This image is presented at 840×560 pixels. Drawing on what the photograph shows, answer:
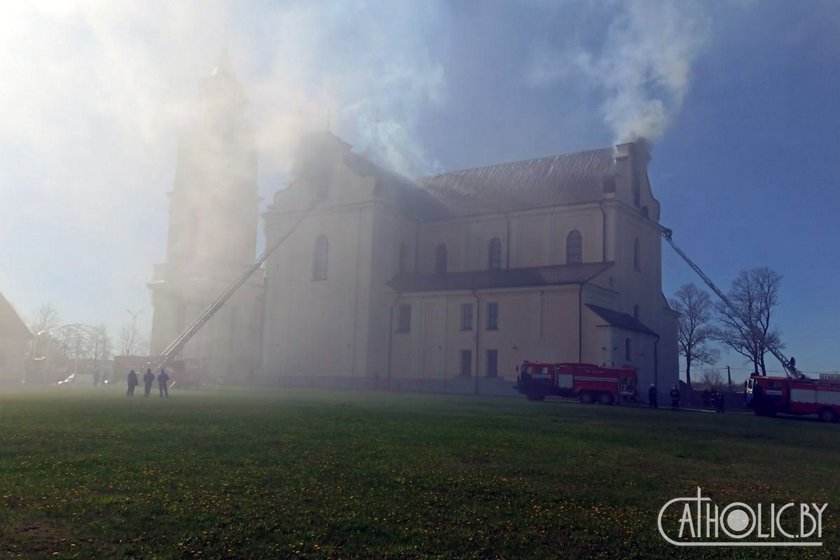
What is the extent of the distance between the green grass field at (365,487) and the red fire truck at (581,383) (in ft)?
69.0

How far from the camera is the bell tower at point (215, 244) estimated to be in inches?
2441

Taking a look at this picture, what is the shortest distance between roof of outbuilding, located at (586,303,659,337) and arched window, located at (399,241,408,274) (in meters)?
17.0

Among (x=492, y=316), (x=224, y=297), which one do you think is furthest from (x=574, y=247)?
(x=224, y=297)

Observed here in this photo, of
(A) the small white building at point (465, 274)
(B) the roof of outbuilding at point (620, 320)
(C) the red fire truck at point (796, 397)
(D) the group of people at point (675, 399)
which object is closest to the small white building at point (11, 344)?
(A) the small white building at point (465, 274)

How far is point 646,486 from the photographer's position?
12.4 meters

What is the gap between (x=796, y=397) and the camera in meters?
37.8

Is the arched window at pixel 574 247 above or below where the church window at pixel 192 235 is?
below

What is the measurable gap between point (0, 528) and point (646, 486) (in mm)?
9208

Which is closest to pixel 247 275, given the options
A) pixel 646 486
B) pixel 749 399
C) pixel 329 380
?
pixel 329 380

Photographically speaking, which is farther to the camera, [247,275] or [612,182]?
[247,275]

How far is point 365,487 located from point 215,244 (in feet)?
180

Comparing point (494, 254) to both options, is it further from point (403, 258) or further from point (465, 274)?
point (403, 258)

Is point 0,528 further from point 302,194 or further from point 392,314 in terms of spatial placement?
point 302,194

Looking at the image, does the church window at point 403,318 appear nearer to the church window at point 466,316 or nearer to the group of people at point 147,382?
the church window at point 466,316
